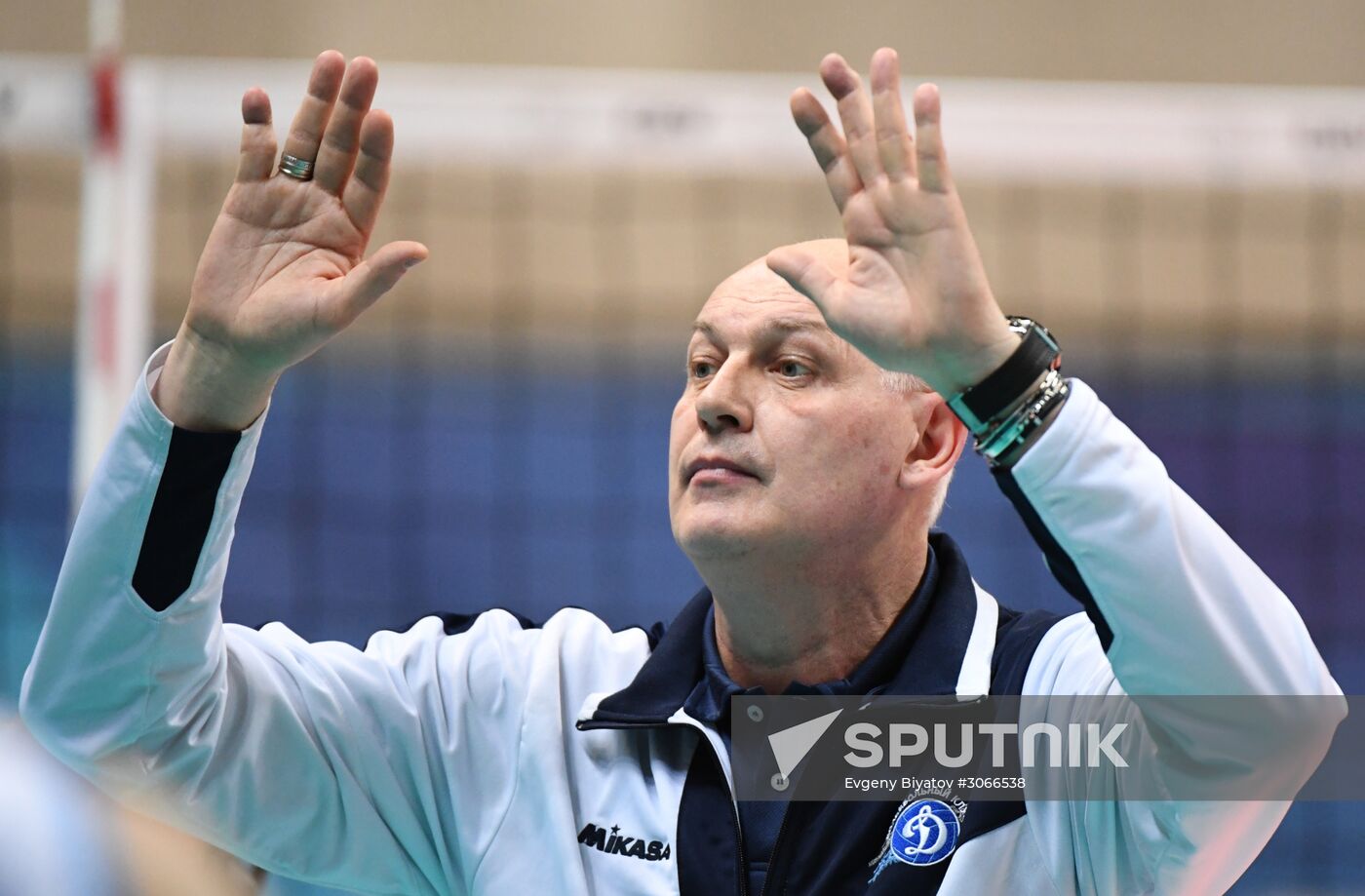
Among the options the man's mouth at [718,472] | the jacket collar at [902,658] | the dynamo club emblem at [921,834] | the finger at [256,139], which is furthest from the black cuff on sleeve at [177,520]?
the dynamo club emblem at [921,834]

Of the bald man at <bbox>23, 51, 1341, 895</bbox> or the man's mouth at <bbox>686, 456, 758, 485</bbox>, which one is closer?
the bald man at <bbox>23, 51, 1341, 895</bbox>

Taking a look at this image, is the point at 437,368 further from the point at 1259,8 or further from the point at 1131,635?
the point at 1131,635

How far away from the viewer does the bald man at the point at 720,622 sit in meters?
2.78

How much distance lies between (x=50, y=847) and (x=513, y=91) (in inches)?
157

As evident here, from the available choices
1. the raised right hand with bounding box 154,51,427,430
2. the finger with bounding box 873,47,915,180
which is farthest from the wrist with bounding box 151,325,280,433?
the finger with bounding box 873,47,915,180

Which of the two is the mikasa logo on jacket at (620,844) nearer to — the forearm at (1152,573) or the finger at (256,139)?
the forearm at (1152,573)

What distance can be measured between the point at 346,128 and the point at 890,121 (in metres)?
1.09

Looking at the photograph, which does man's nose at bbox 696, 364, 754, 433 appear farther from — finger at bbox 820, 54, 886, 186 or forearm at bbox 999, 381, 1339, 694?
forearm at bbox 999, 381, 1339, 694

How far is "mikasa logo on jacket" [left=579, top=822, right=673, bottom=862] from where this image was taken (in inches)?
133

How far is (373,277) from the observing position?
10.2 ft

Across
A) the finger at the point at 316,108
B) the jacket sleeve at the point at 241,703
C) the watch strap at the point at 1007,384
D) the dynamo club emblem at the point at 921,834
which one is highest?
the finger at the point at 316,108

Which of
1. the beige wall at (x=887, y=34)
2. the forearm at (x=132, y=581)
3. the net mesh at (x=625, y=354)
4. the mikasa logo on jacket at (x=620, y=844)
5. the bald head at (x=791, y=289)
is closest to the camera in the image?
the forearm at (x=132, y=581)

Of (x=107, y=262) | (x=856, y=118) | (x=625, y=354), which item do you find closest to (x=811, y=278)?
(x=856, y=118)

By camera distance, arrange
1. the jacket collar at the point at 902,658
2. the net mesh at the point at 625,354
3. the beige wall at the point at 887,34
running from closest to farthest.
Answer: the jacket collar at the point at 902,658, the net mesh at the point at 625,354, the beige wall at the point at 887,34
